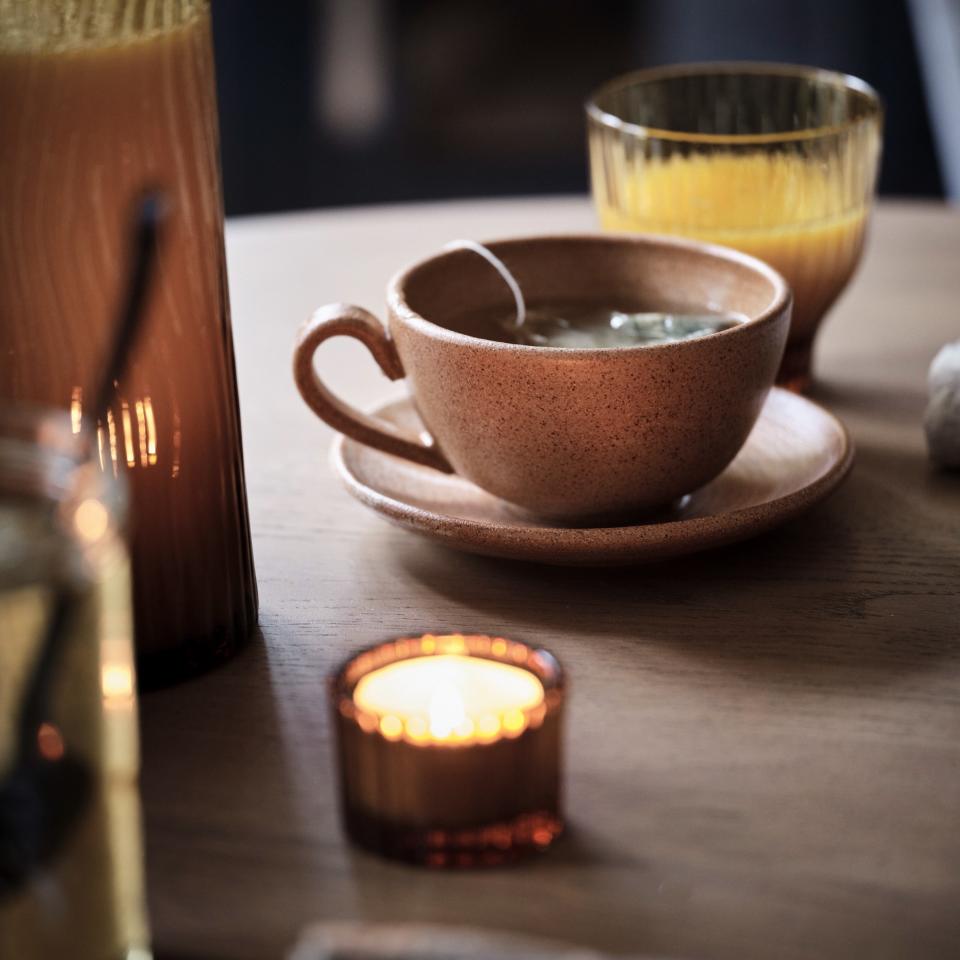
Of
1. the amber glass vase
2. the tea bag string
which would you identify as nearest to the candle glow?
the amber glass vase

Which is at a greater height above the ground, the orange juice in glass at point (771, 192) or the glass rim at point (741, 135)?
the glass rim at point (741, 135)

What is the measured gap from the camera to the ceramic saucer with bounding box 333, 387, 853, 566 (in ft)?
1.94

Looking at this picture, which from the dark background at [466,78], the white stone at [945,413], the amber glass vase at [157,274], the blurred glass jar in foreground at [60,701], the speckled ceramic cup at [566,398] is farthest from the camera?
the dark background at [466,78]

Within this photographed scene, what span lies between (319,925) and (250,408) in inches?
17.2

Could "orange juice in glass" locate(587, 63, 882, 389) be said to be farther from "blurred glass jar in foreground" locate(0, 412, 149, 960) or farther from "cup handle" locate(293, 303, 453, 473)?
"blurred glass jar in foreground" locate(0, 412, 149, 960)

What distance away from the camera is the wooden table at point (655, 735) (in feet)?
1.41

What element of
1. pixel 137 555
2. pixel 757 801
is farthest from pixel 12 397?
pixel 757 801

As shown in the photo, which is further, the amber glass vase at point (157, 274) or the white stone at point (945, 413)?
the white stone at point (945, 413)

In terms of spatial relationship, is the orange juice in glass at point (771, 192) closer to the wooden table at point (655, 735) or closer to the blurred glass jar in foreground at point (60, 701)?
the wooden table at point (655, 735)

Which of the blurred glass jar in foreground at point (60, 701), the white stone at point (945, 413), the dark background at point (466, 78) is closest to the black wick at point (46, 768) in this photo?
the blurred glass jar in foreground at point (60, 701)

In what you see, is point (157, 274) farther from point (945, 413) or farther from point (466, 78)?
point (466, 78)

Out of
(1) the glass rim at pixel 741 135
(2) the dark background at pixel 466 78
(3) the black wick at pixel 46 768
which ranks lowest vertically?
(2) the dark background at pixel 466 78

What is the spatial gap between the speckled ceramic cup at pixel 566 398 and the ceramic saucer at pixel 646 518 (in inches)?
0.8

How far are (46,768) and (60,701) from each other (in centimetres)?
2
